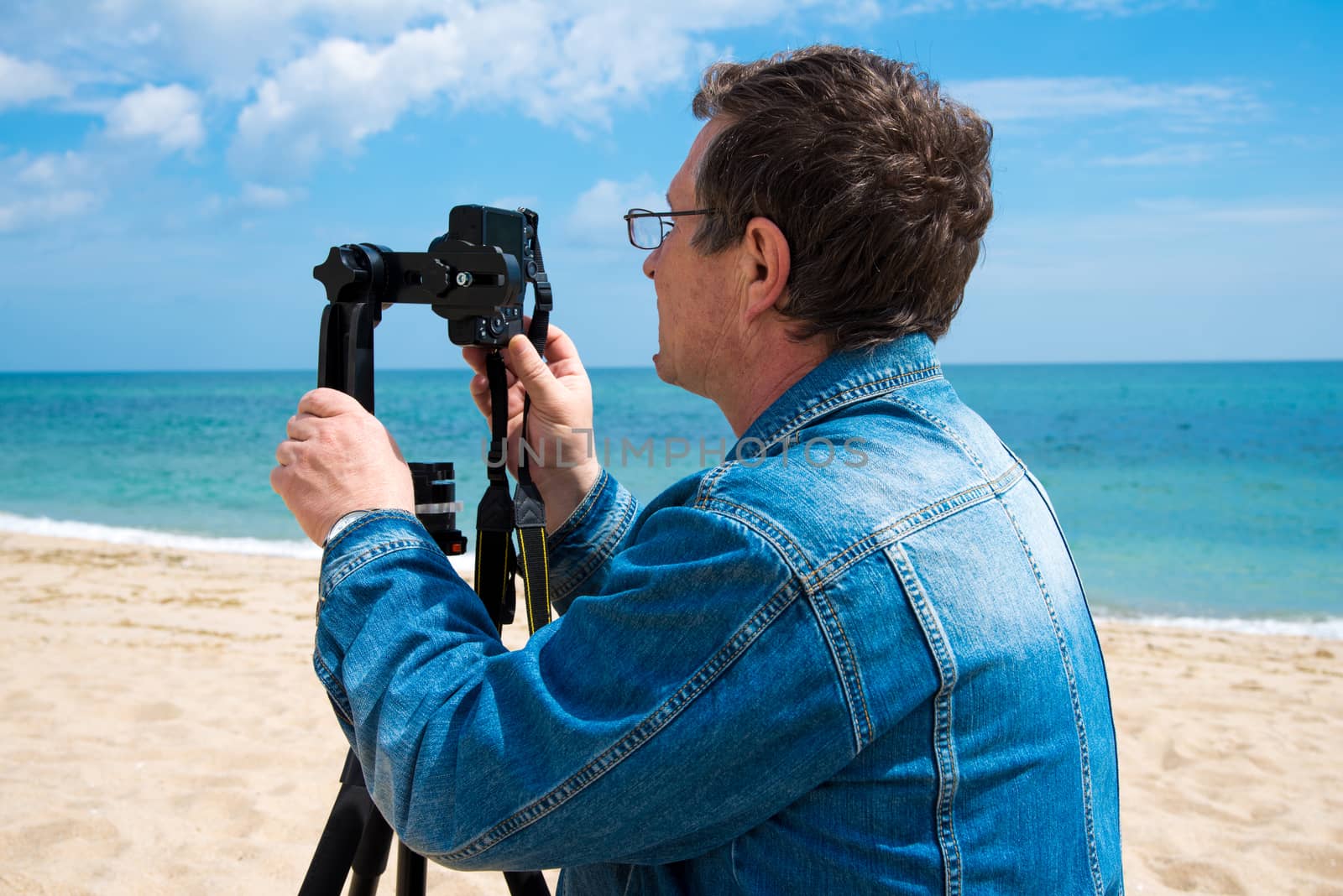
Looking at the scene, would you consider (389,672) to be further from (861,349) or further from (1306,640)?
(1306,640)

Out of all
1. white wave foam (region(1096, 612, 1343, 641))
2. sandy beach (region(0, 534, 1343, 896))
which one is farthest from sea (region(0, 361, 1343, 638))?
sandy beach (region(0, 534, 1343, 896))

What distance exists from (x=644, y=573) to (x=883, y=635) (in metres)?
0.23

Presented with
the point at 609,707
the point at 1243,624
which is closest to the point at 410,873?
the point at 609,707

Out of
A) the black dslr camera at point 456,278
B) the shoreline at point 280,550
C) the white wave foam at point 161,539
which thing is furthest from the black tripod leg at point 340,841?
the white wave foam at point 161,539

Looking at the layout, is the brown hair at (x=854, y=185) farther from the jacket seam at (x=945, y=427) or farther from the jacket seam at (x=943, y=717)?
the jacket seam at (x=943, y=717)

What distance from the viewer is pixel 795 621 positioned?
90 centimetres

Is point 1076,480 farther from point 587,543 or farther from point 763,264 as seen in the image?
point 763,264

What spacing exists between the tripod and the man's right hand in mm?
64

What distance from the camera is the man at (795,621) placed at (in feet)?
2.98

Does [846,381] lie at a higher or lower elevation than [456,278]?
lower

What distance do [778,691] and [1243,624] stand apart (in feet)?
25.4

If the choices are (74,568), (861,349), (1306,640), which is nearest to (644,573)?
(861,349)

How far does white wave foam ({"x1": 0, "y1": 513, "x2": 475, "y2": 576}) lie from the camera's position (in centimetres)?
969

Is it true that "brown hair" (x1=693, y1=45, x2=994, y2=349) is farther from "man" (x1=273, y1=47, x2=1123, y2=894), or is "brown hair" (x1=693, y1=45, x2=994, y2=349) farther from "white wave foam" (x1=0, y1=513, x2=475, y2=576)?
"white wave foam" (x1=0, y1=513, x2=475, y2=576)
